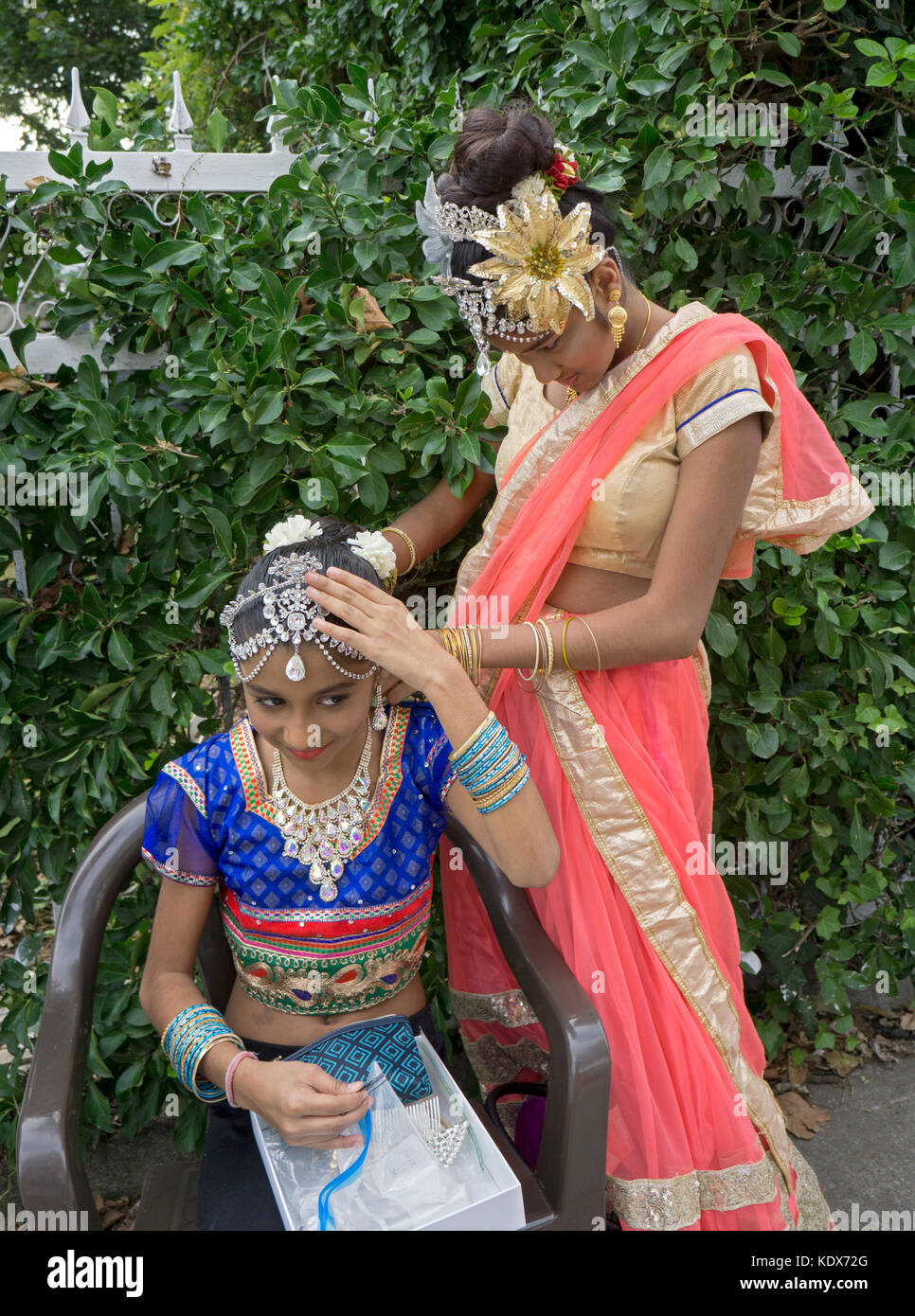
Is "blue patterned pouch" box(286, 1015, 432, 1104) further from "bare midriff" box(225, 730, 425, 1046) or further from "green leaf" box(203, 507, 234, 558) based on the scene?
"green leaf" box(203, 507, 234, 558)

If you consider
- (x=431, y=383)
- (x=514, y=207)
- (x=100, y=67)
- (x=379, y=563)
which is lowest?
(x=379, y=563)

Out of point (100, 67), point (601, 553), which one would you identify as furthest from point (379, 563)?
point (100, 67)

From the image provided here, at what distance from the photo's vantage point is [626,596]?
6.08 feet

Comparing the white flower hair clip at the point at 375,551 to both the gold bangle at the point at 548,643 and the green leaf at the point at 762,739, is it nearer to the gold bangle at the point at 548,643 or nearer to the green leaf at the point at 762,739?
the gold bangle at the point at 548,643

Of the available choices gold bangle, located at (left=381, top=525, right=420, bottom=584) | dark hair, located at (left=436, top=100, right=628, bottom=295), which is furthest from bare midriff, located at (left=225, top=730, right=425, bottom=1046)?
dark hair, located at (left=436, top=100, right=628, bottom=295)

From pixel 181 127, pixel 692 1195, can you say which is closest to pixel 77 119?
pixel 181 127

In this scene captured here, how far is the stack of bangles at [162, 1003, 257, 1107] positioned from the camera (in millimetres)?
1549

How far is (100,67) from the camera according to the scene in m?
15.1

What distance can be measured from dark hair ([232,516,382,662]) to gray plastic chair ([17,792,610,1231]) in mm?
468

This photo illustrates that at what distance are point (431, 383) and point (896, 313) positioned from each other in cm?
115

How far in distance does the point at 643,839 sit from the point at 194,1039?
32.2 inches

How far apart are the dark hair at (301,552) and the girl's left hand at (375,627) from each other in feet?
0.14

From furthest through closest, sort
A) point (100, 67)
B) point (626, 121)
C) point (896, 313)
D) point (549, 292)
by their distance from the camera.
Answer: point (100, 67) → point (896, 313) → point (626, 121) → point (549, 292)

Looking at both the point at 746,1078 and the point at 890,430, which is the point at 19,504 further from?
the point at 890,430
